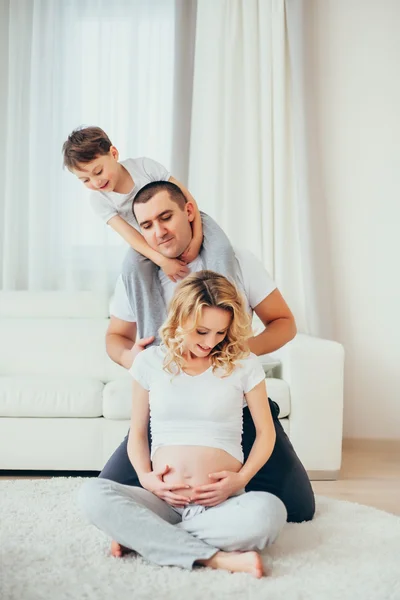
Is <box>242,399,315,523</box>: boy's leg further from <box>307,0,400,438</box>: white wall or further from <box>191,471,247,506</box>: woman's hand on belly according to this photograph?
<box>307,0,400,438</box>: white wall

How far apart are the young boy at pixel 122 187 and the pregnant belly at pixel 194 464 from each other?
1.65 ft

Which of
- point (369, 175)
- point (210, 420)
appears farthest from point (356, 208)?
point (210, 420)

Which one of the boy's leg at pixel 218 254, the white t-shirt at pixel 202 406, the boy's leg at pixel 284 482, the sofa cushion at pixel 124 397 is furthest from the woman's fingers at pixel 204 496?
the sofa cushion at pixel 124 397

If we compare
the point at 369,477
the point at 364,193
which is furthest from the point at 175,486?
the point at 364,193

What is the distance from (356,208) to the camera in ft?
13.9

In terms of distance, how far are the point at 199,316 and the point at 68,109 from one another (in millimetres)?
2609

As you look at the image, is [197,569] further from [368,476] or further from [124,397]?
[368,476]

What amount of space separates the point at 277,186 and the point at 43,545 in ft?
8.38

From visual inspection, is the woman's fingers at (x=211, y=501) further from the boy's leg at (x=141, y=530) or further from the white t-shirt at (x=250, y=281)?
the white t-shirt at (x=250, y=281)

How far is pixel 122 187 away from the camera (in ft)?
7.64

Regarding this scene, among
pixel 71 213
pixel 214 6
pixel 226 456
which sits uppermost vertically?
pixel 214 6

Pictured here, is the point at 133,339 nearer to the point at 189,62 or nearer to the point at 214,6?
the point at 189,62

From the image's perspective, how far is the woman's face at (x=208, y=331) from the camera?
6.71 feet

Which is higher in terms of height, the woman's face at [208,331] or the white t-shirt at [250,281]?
the white t-shirt at [250,281]
